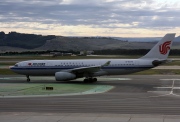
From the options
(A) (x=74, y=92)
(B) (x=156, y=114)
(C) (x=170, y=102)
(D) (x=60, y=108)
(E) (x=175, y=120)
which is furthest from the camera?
(A) (x=74, y=92)

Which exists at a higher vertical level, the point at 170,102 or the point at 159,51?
the point at 159,51

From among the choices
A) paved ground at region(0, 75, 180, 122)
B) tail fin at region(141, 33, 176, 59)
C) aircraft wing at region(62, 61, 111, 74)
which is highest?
tail fin at region(141, 33, 176, 59)

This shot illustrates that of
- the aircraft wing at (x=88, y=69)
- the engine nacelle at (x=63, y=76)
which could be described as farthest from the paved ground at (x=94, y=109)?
the engine nacelle at (x=63, y=76)

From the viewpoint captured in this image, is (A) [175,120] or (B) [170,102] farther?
(B) [170,102]

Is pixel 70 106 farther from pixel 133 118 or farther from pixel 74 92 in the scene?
pixel 74 92

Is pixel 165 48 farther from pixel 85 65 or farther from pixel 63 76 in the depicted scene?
pixel 63 76

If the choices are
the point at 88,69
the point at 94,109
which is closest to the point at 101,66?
the point at 88,69

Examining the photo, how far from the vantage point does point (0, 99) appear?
30.2 meters

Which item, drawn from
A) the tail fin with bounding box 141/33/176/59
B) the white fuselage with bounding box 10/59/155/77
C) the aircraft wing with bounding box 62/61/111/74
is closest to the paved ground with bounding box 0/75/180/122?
the aircraft wing with bounding box 62/61/111/74

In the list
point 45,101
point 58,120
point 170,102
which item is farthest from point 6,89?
point 58,120

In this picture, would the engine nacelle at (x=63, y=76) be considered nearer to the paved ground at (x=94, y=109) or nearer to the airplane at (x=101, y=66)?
→ the airplane at (x=101, y=66)

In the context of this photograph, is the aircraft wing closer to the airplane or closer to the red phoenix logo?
the airplane

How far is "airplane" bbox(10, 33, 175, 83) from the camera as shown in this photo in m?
46.0

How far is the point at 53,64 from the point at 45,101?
2008 centimetres
